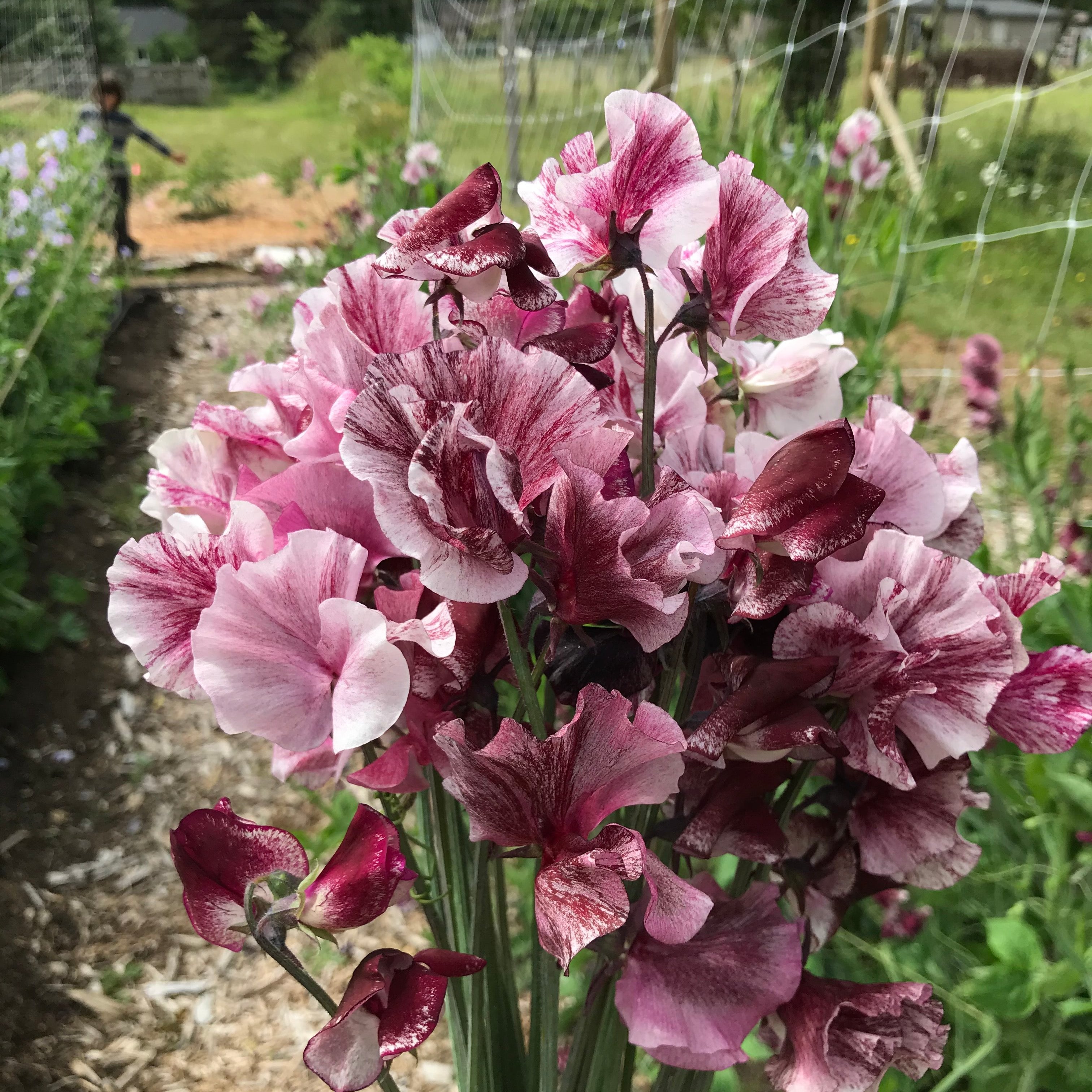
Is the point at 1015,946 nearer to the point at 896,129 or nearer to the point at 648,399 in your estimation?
the point at 648,399

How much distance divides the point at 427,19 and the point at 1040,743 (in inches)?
356

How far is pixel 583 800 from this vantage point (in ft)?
1.13

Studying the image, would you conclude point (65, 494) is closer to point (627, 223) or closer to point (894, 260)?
point (894, 260)

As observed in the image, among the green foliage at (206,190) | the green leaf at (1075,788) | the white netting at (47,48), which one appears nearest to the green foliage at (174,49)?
the green foliage at (206,190)

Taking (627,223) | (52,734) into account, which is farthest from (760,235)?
(52,734)

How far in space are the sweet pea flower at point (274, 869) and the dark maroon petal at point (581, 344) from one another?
180 mm

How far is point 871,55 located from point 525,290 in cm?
277

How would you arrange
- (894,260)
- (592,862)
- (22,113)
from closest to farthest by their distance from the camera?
(592,862), (894,260), (22,113)

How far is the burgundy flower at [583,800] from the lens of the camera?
31 cm

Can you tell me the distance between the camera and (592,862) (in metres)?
0.31

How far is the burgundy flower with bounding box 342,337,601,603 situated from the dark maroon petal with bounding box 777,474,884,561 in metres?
0.08

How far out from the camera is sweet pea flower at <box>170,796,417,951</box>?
1.13ft

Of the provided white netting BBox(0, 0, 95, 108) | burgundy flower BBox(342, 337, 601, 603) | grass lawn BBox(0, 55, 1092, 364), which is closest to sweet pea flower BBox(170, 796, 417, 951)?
burgundy flower BBox(342, 337, 601, 603)

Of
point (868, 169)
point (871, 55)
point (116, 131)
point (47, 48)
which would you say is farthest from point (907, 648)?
point (116, 131)
